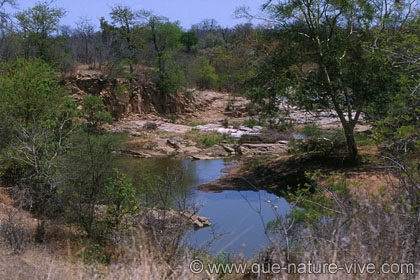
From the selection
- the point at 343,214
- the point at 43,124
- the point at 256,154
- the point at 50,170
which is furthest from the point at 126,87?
the point at 343,214

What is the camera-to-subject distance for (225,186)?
17734mm

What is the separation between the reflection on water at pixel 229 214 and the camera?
916 cm

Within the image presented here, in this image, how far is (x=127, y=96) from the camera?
40625 millimetres

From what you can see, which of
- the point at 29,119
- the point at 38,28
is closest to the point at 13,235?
the point at 29,119

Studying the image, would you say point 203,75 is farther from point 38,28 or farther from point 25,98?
point 25,98

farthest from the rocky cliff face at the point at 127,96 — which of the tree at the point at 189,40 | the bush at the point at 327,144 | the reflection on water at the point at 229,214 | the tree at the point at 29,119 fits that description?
the bush at the point at 327,144

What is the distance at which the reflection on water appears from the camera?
30.0 feet

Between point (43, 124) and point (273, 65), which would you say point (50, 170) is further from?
point (273, 65)

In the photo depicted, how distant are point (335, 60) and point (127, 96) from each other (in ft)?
92.5

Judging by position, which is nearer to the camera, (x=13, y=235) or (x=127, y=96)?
(x=13, y=235)

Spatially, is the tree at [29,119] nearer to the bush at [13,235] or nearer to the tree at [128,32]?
the bush at [13,235]

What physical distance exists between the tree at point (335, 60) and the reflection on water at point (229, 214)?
4474 millimetres

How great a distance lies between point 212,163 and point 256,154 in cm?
377

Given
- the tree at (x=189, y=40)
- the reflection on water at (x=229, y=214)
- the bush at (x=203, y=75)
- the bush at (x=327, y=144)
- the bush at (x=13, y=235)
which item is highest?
the tree at (x=189, y=40)
